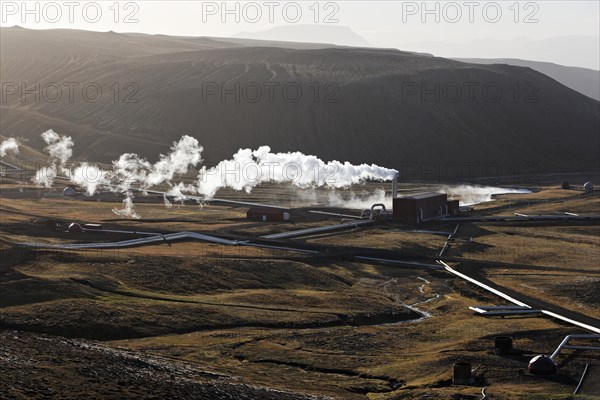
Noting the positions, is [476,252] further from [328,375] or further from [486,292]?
[328,375]

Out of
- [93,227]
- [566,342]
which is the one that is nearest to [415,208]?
[93,227]

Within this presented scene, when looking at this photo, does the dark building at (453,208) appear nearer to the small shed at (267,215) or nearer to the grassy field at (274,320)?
the grassy field at (274,320)

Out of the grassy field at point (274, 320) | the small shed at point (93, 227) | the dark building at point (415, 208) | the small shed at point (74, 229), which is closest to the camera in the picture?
the grassy field at point (274, 320)

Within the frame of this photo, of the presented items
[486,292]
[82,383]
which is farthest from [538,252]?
[82,383]

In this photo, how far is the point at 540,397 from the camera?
208 feet

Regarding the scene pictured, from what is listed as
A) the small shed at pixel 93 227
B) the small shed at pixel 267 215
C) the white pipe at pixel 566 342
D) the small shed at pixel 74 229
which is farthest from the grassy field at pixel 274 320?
the small shed at pixel 267 215

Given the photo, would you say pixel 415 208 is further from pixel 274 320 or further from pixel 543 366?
pixel 543 366

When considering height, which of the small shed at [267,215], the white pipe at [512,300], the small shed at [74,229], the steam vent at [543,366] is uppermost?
the small shed at [267,215]

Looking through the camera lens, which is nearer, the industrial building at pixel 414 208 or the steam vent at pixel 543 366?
the steam vent at pixel 543 366

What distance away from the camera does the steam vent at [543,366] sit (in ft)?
229

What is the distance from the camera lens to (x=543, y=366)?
6988cm

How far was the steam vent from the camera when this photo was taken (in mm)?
69812

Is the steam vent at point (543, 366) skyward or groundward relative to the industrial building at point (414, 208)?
groundward

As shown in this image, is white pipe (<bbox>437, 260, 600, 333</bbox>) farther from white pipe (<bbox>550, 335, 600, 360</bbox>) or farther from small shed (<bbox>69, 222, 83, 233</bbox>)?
small shed (<bbox>69, 222, 83, 233</bbox>)
